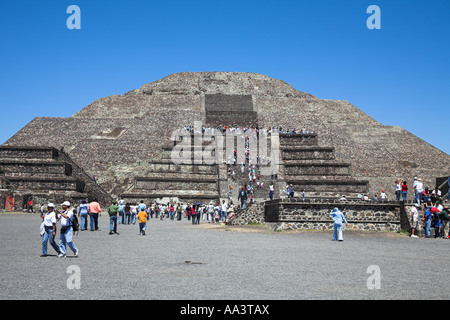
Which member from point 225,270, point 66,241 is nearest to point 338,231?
point 225,270

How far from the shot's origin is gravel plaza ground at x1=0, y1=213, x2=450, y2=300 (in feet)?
22.2

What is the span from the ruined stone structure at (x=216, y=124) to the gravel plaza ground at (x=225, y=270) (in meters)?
23.0

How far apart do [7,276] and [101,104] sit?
60825 millimetres

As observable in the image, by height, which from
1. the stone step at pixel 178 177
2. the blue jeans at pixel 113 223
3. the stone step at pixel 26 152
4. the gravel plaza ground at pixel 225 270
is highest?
the stone step at pixel 26 152

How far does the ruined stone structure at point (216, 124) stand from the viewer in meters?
38.5

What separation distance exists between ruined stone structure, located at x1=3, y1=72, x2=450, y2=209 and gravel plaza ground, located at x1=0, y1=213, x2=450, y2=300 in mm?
23014

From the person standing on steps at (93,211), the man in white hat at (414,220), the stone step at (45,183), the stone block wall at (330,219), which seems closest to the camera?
the man in white hat at (414,220)

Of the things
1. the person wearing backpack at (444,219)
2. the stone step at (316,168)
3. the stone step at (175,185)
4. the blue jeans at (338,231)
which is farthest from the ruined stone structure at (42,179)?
the person wearing backpack at (444,219)

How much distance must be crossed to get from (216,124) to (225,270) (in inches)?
1936

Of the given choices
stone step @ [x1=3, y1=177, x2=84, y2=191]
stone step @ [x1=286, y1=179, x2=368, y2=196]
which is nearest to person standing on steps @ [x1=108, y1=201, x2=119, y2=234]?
stone step @ [x1=3, y1=177, x2=84, y2=191]

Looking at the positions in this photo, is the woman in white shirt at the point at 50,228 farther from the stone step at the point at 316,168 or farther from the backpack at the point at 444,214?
the stone step at the point at 316,168

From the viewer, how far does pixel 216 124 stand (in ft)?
189

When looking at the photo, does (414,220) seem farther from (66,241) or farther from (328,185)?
(328,185)
